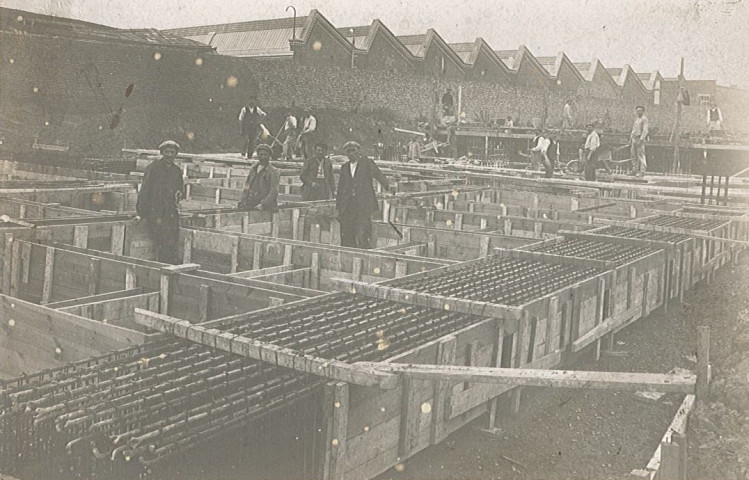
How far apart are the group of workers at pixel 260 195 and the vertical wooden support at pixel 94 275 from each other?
5.37 ft

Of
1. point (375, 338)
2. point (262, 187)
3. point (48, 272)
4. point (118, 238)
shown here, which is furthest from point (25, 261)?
point (375, 338)

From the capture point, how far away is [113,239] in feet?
30.1

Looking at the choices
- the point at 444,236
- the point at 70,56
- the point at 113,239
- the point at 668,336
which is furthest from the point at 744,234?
the point at 70,56

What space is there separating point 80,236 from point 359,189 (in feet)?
11.3

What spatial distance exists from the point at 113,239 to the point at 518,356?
5426 mm

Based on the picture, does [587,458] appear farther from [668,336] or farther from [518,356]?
[668,336]

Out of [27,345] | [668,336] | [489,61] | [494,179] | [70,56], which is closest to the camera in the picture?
[27,345]

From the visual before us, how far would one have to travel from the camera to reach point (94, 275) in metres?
7.52

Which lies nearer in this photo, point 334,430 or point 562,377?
point 562,377

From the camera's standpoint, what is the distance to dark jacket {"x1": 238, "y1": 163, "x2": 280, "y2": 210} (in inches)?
425

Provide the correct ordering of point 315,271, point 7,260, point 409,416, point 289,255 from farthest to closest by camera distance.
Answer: point 289,255 < point 315,271 < point 7,260 < point 409,416

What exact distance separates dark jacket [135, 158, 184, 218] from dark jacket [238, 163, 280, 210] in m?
1.88

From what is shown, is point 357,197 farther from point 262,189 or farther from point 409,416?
point 409,416

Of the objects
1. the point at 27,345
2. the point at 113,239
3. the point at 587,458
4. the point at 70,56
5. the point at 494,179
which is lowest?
the point at 587,458
